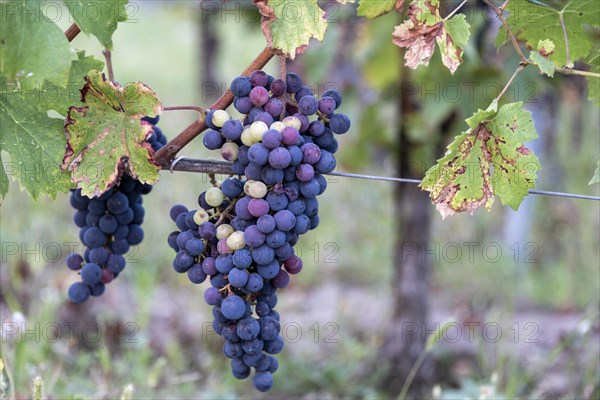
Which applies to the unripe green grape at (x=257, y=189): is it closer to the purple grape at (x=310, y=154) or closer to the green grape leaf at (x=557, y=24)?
the purple grape at (x=310, y=154)

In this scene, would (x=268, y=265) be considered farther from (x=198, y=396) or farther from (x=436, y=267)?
(x=436, y=267)

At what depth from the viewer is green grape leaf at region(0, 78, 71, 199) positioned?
1088 millimetres

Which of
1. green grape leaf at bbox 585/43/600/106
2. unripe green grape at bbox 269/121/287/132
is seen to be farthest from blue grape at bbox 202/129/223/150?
green grape leaf at bbox 585/43/600/106

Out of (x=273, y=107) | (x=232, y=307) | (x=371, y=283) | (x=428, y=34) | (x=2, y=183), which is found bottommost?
(x=371, y=283)

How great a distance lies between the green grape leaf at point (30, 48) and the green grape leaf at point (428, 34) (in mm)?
528

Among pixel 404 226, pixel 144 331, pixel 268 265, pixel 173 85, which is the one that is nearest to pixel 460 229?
pixel 404 226

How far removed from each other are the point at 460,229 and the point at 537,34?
306 cm

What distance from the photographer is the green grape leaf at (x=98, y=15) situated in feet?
3.37

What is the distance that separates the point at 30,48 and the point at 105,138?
0.20 meters

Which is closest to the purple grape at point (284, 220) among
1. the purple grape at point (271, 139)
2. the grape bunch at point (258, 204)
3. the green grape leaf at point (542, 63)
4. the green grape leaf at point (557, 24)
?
the grape bunch at point (258, 204)

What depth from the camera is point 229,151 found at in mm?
1087

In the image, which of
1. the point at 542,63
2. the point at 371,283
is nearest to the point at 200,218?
the point at 542,63

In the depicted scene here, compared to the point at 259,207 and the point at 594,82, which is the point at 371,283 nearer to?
the point at 594,82

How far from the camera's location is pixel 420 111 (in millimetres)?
2537
